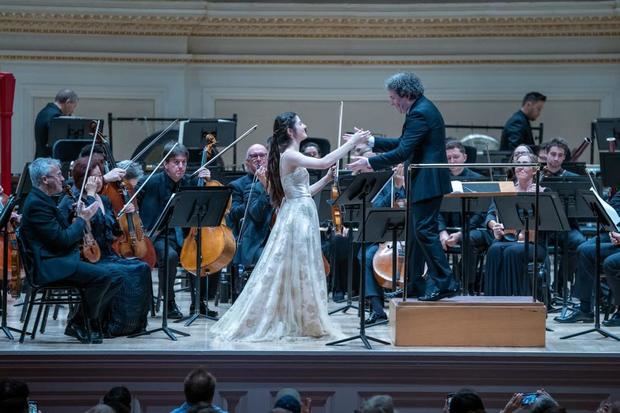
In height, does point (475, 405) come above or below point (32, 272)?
below

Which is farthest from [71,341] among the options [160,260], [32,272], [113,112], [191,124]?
[113,112]

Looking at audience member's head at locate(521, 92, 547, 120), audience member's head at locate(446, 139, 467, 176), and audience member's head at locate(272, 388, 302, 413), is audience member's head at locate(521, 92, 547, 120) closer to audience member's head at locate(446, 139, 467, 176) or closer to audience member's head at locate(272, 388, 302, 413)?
audience member's head at locate(446, 139, 467, 176)

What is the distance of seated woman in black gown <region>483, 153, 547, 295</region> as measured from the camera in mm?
7766

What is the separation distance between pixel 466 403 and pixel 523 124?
584cm

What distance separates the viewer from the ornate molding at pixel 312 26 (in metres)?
11.3

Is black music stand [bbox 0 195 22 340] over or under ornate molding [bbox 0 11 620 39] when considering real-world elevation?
under

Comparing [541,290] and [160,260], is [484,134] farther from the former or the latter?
[160,260]

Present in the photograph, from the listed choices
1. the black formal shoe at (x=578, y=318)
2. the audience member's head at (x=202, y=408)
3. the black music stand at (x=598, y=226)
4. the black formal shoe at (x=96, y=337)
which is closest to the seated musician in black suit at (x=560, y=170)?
the black formal shoe at (x=578, y=318)

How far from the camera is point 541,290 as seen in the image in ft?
25.8

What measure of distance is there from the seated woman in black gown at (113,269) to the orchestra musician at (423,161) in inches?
65.6

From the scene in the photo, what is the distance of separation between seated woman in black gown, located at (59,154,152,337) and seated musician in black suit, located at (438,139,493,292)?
2.34 meters

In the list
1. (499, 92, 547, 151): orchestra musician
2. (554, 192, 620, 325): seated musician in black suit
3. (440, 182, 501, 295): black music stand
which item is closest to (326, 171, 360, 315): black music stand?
(440, 182, 501, 295): black music stand

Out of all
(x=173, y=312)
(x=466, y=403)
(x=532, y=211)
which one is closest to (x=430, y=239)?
(x=532, y=211)

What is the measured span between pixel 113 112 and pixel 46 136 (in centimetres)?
237
